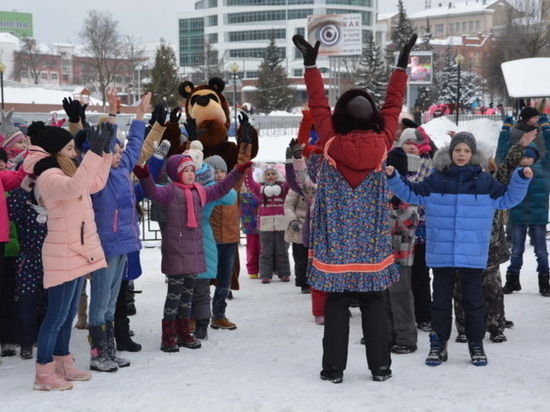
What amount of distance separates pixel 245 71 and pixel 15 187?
10248 centimetres

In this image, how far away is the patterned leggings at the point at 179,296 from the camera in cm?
636

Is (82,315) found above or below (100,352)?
below

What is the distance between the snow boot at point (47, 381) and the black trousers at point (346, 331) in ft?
6.10

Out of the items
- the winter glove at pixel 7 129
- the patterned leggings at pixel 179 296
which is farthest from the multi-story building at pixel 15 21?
the patterned leggings at pixel 179 296

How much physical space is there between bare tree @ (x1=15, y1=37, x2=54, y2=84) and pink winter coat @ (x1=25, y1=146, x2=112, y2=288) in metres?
97.0

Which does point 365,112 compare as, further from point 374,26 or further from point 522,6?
point 374,26

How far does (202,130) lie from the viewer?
830 cm

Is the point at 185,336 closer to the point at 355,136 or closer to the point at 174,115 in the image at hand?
the point at 174,115

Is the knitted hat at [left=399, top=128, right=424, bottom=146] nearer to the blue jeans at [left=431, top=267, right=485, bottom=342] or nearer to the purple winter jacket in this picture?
the blue jeans at [left=431, top=267, right=485, bottom=342]

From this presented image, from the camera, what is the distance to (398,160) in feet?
19.8

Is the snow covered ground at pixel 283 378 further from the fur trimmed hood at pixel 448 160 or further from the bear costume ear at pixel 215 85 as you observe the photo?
the bear costume ear at pixel 215 85

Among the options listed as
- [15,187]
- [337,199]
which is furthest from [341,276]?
[15,187]

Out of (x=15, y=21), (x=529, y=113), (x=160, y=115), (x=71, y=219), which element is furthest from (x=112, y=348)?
(x=15, y=21)

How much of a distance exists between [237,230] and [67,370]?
94.4 inches
